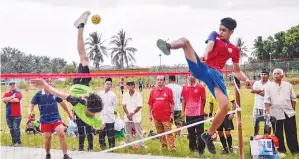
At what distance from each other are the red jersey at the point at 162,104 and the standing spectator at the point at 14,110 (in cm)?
344

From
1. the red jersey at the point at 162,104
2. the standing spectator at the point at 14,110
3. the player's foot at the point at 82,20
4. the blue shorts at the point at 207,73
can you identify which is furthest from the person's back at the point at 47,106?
the blue shorts at the point at 207,73

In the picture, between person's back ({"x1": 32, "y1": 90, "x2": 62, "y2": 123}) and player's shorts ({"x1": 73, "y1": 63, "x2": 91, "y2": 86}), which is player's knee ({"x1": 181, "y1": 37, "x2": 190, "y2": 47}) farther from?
person's back ({"x1": 32, "y1": 90, "x2": 62, "y2": 123})

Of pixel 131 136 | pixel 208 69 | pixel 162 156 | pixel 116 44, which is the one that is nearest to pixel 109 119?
pixel 131 136

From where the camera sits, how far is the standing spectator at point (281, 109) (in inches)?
379

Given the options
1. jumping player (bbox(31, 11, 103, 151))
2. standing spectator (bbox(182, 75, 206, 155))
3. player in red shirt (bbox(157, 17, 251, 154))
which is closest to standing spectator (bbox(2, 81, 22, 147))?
jumping player (bbox(31, 11, 103, 151))

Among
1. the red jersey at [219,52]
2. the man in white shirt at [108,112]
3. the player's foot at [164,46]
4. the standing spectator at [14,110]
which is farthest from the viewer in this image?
the standing spectator at [14,110]

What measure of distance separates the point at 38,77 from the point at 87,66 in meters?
1.28

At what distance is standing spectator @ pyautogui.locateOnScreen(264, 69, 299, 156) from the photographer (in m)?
9.63

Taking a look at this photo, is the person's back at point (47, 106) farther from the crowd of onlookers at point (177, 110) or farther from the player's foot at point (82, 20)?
the player's foot at point (82, 20)

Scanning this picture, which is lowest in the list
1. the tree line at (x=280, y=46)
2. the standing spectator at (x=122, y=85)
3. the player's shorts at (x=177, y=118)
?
the player's shorts at (x=177, y=118)

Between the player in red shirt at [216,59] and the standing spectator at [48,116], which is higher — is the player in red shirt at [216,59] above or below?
above

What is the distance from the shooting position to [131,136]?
11000 millimetres

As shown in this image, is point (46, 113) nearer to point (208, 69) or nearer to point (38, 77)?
point (38, 77)

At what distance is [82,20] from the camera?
27.7 feet
